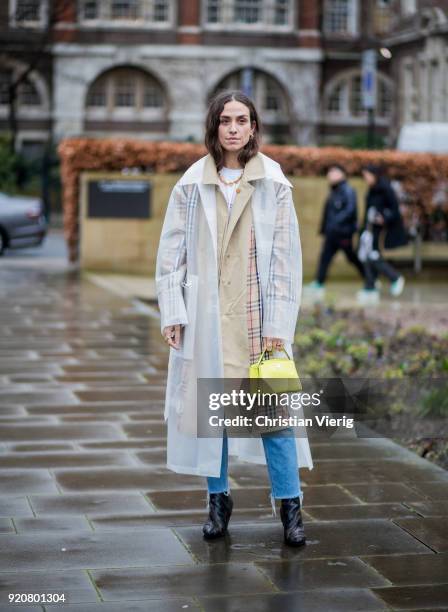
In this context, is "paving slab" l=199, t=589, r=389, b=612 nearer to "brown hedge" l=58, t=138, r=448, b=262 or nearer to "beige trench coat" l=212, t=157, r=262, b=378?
"beige trench coat" l=212, t=157, r=262, b=378

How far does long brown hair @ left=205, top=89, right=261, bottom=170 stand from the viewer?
17.7 ft

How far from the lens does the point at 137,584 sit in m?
4.80

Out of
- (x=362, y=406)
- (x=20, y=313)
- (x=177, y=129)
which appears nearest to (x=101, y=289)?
(x=20, y=313)

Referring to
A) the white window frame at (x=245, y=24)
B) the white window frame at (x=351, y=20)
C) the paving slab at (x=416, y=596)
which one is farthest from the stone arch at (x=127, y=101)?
the paving slab at (x=416, y=596)

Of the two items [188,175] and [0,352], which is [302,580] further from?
[0,352]

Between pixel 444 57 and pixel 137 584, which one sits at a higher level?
pixel 444 57

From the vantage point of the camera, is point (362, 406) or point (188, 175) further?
point (362, 406)

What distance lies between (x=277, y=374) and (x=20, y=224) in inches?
756

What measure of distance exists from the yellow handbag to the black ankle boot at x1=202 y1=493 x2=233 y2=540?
595mm

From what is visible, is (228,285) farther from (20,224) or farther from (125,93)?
(125,93)

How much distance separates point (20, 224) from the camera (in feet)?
78.5

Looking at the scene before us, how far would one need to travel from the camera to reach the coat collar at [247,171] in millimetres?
5367

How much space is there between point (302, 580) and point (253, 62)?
162 ft

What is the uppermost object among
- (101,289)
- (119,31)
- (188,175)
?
(119,31)
